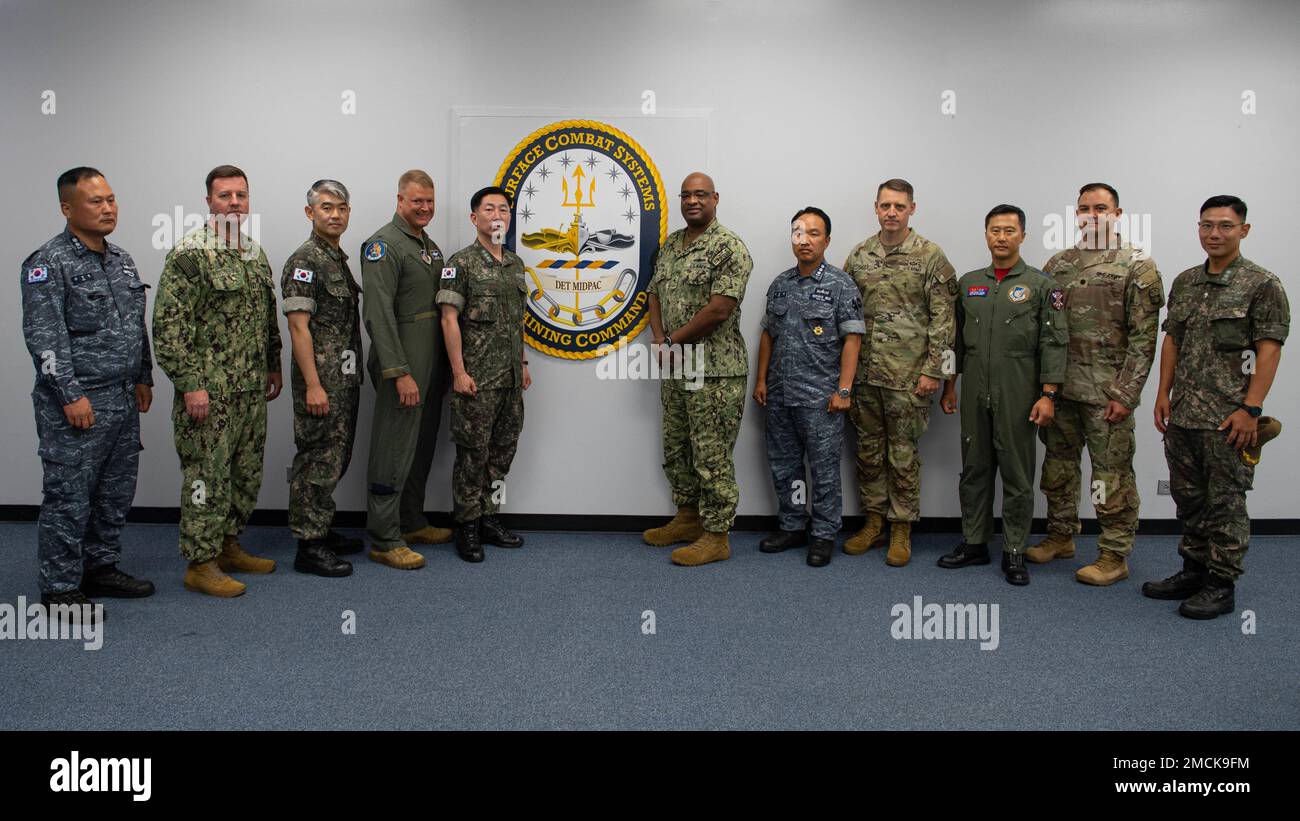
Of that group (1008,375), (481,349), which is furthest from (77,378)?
(1008,375)

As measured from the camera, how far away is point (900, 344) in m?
3.99

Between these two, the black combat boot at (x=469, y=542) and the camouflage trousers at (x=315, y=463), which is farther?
the black combat boot at (x=469, y=542)

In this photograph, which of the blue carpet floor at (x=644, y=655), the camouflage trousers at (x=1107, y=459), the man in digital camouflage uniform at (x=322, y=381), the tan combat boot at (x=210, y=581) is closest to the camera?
the blue carpet floor at (x=644, y=655)

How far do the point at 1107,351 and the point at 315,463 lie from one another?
3.47 m

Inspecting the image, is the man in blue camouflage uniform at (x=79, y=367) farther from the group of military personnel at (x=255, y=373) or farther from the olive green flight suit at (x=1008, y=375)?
the olive green flight suit at (x=1008, y=375)

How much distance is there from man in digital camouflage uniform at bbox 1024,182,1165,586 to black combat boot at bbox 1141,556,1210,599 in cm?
21

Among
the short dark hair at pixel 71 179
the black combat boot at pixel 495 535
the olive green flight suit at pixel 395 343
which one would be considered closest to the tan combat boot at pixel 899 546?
the black combat boot at pixel 495 535

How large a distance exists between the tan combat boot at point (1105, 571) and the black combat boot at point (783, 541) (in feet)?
4.01

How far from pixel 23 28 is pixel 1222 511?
5.95 metres

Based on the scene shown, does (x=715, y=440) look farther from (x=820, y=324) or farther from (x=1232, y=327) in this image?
(x=1232, y=327)

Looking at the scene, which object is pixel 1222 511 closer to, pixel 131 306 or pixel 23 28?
pixel 131 306

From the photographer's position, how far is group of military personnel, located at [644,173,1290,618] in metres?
3.65

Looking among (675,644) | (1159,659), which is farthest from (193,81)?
(1159,659)

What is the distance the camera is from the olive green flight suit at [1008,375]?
3668 millimetres
